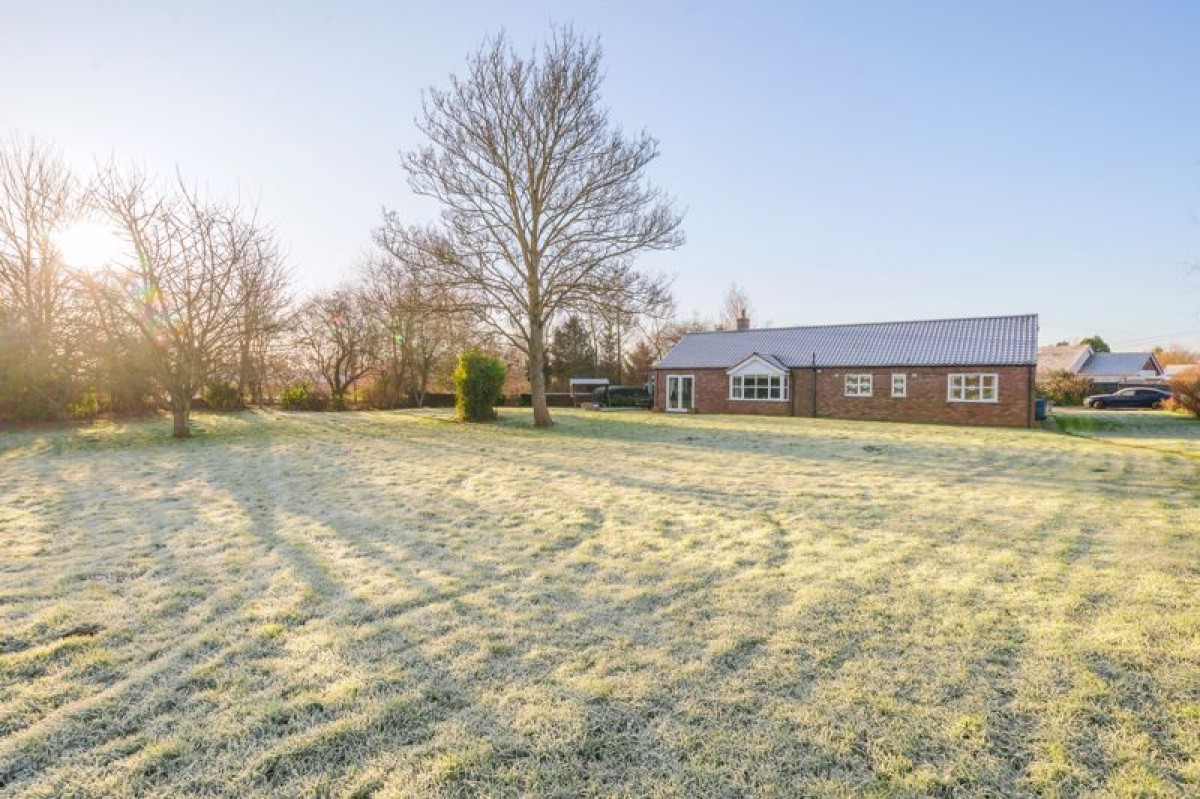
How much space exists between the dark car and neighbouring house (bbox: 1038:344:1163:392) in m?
12.4

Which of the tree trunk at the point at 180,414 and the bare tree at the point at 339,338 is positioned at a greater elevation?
the bare tree at the point at 339,338

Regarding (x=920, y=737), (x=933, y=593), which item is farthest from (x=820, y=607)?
(x=920, y=737)

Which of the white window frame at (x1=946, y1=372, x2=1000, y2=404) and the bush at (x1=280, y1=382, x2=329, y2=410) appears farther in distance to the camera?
the bush at (x1=280, y1=382, x2=329, y2=410)

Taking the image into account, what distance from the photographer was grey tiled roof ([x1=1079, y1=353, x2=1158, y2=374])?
46594 millimetres

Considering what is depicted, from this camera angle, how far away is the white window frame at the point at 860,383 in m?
25.2

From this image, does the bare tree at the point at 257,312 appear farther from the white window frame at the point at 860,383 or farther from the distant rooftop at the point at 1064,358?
the distant rooftop at the point at 1064,358

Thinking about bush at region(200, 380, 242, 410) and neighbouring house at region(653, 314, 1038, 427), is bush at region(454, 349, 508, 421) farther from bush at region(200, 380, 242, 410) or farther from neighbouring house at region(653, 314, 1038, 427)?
bush at region(200, 380, 242, 410)

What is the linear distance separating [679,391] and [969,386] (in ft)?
41.3

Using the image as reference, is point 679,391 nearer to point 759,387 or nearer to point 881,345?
point 759,387

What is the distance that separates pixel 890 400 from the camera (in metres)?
24.7

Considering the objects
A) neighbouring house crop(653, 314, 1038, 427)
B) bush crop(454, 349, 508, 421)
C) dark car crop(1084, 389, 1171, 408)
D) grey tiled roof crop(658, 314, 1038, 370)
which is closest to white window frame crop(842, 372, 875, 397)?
neighbouring house crop(653, 314, 1038, 427)

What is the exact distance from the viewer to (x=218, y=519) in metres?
6.71

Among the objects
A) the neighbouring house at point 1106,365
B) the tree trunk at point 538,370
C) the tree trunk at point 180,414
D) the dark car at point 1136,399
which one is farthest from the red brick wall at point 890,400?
the neighbouring house at point 1106,365

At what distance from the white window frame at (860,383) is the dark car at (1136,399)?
16.9m
